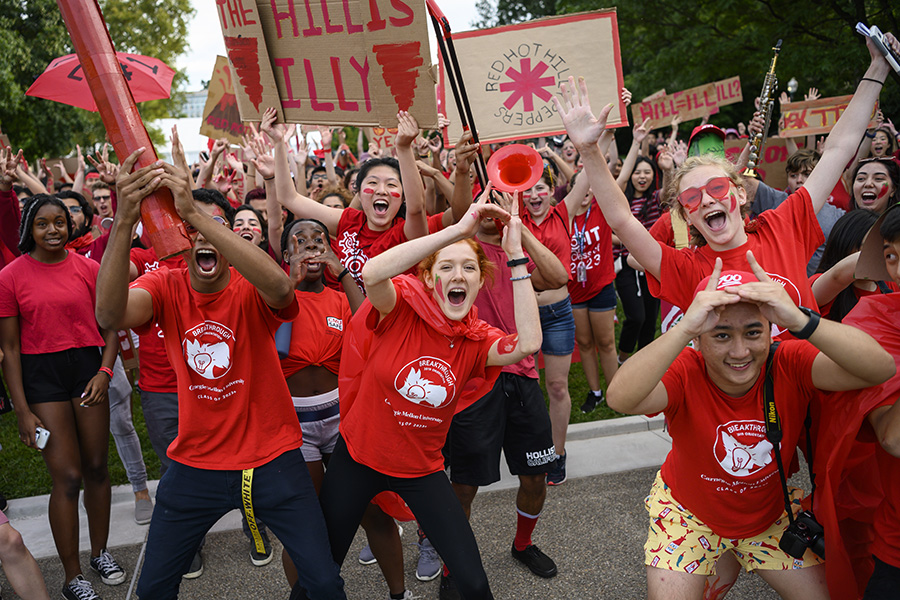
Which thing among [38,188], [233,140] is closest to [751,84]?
[233,140]

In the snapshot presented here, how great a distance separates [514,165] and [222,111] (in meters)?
4.25

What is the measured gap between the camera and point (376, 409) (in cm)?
299

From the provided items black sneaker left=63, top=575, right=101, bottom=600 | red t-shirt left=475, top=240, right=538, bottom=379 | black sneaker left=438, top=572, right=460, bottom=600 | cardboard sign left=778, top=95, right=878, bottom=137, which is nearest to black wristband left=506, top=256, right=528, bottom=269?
red t-shirt left=475, top=240, right=538, bottom=379

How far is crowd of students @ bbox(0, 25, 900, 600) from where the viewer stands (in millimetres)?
2385

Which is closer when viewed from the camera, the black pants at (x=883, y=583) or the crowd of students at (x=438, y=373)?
the black pants at (x=883, y=583)

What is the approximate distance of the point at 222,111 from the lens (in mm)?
6387

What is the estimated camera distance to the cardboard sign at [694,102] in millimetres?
9391

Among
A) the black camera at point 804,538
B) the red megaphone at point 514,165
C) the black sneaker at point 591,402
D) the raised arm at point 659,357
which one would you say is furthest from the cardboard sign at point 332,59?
the black sneaker at point 591,402

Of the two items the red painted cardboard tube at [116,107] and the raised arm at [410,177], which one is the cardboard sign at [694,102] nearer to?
the raised arm at [410,177]

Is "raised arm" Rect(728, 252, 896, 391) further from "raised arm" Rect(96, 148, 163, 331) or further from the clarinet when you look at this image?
the clarinet

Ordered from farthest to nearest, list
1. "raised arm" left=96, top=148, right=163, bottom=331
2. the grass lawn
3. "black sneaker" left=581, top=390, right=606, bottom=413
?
"black sneaker" left=581, top=390, right=606, bottom=413
the grass lawn
"raised arm" left=96, top=148, right=163, bottom=331

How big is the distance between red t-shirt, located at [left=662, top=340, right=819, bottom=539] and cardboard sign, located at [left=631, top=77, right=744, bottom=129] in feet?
24.1

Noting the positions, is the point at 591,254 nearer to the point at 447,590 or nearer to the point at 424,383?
the point at 447,590

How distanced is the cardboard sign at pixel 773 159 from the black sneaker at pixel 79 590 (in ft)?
26.2
